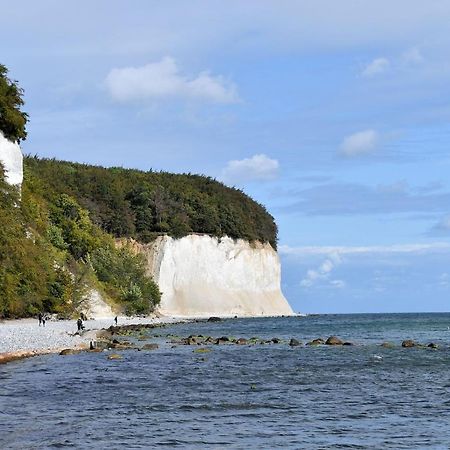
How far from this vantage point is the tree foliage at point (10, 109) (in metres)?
59.4

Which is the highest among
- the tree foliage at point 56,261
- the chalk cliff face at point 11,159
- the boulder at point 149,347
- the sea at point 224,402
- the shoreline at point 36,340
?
the chalk cliff face at point 11,159

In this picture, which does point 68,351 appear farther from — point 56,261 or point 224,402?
point 56,261

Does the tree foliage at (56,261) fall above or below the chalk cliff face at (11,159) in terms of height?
below

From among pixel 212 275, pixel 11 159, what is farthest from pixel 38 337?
pixel 212 275

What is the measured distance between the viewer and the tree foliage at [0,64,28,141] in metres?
59.4

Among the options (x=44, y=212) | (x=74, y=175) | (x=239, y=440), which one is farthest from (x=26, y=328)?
(x=74, y=175)

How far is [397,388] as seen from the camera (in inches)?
1069

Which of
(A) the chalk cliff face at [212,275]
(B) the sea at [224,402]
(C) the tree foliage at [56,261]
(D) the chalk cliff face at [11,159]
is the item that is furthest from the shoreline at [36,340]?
(A) the chalk cliff face at [212,275]

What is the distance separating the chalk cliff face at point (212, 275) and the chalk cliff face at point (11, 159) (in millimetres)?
44848

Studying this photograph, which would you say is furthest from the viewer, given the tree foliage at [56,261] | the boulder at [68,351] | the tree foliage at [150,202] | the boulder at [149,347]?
the tree foliage at [150,202]

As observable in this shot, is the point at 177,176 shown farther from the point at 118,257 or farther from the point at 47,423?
the point at 47,423

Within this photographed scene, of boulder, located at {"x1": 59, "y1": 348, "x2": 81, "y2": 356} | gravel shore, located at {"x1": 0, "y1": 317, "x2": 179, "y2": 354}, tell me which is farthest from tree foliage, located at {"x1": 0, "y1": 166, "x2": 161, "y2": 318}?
boulder, located at {"x1": 59, "y1": 348, "x2": 81, "y2": 356}

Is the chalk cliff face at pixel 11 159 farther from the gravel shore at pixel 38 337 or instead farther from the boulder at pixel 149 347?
the boulder at pixel 149 347

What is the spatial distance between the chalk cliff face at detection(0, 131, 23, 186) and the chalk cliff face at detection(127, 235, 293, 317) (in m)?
44.8
